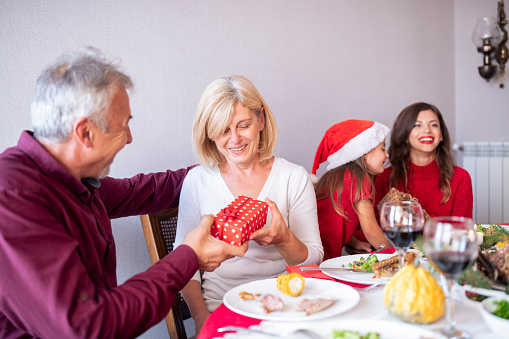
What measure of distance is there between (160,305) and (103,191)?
75cm

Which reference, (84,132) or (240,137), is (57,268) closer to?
(84,132)

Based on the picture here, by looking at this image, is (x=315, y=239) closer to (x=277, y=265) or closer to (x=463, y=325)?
(x=277, y=265)

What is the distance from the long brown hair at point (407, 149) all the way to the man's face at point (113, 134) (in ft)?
6.85

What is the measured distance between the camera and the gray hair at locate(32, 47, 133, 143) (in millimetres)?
1108

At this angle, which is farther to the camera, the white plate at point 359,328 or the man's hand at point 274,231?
the man's hand at point 274,231

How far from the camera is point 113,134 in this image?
3.95ft

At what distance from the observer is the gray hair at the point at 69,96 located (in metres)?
1.11

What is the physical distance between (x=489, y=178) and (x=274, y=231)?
3.01m

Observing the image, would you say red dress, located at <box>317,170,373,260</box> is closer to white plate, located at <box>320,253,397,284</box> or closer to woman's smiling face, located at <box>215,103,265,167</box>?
woman's smiling face, located at <box>215,103,265,167</box>

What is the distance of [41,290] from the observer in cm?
95

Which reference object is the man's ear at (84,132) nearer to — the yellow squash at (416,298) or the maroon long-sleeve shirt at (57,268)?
the maroon long-sleeve shirt at (57,268)

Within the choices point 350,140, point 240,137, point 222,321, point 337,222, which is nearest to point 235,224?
point 222,321

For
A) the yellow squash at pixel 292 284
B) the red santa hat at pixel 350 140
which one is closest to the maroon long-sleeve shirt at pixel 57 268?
the yellow squash at pixel 292 284

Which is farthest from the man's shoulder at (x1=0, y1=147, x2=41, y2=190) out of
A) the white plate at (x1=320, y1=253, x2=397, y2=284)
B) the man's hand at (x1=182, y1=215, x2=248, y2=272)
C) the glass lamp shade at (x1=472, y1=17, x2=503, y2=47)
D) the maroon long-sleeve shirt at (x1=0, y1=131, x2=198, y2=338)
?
the glass lamp shade at (x1=472, y1=17, x2=503, y2=47)
